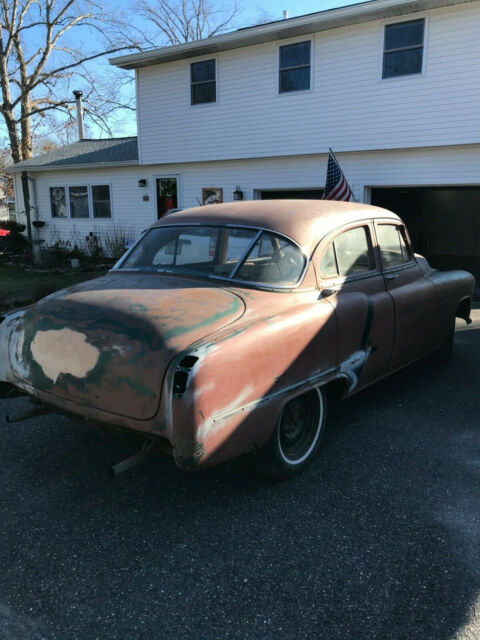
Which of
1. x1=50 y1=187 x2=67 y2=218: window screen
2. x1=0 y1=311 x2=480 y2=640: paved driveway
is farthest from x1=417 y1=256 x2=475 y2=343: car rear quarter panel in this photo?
x1=50 y1=187 x2=67 y2=218: window screen

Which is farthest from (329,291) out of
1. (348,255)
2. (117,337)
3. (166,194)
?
(166,194)

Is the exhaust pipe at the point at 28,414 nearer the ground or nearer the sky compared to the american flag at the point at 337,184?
nearer the ground

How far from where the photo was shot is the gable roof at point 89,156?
16656 millimetres

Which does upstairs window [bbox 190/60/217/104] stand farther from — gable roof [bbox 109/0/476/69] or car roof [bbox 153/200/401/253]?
car roof [bbox 153/200/401/253]

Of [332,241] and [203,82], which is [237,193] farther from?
[332,241]

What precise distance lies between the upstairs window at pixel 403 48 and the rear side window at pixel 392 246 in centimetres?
784

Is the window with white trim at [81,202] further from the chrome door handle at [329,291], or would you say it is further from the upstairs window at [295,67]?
the chrome door handle at [329,291]

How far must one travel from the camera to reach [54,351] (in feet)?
10.00

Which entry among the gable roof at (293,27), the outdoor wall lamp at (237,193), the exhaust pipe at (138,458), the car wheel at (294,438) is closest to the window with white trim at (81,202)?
the gable roof at (293,27)

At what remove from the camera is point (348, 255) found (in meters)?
4.06

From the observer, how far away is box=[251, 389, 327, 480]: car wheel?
10.3 feet

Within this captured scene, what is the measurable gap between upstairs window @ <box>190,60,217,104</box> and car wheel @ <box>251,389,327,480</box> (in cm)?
1229

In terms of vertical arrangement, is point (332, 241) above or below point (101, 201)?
below

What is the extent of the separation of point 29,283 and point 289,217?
9.67 m
